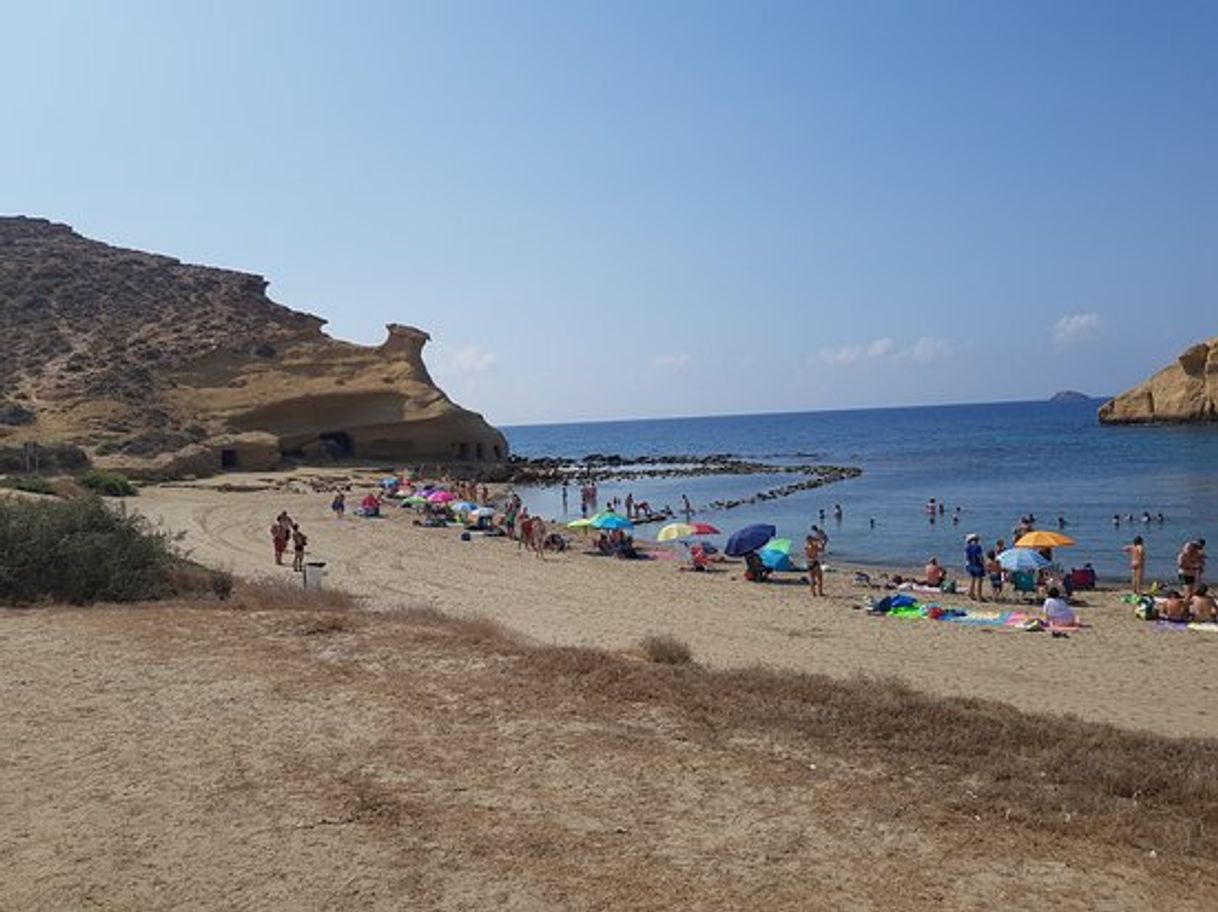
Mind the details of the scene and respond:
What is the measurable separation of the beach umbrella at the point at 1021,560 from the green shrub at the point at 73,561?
50.1ft

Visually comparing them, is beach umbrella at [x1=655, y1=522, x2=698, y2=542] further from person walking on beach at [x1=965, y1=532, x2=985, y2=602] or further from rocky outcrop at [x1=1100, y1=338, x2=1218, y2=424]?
rocky outcrop at [x1=1100, y1=338, x2=1218, y2=424]

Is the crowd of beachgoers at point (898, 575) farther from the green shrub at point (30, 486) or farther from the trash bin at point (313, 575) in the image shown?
the green shrub at point (30, 486)

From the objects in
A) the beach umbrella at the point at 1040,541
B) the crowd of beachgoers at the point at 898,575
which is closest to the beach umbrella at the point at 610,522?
the crowd of beachgoers at the point at 898,575

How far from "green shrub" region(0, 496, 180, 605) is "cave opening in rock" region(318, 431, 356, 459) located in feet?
144

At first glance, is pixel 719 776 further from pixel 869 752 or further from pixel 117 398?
pixel 117 398

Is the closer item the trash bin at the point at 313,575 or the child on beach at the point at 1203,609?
the trash bin at the point at 313,575

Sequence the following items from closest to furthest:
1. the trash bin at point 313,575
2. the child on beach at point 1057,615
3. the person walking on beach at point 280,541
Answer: the trash bin at point 313,575 → the child on beach at point 1057,615 → the person walking on beach at point 280,541

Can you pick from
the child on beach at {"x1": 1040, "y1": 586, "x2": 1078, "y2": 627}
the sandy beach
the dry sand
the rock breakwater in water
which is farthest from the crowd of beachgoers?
the rock breakwater in water

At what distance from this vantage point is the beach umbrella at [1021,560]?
20.7 metres

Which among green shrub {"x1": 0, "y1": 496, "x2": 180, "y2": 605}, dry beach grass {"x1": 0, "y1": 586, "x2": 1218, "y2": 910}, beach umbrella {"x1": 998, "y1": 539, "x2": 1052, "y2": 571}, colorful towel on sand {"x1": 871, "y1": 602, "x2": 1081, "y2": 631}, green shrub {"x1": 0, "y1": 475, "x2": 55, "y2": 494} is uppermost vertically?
green shrub {"x1": 0, "y1": 475, "x2": 55, "y2": 494}

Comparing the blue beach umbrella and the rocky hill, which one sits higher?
the rocky hill

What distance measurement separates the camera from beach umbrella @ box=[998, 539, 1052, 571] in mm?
20703

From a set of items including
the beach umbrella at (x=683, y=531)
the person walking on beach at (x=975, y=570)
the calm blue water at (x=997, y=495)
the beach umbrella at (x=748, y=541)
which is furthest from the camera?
the calm blue water at (x=997, y=495)

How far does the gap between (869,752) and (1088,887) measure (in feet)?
7.31
